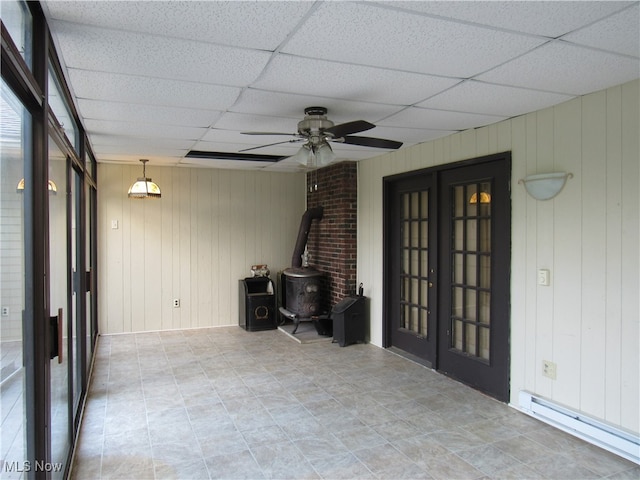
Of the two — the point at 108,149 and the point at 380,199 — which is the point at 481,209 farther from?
the point at 108,149

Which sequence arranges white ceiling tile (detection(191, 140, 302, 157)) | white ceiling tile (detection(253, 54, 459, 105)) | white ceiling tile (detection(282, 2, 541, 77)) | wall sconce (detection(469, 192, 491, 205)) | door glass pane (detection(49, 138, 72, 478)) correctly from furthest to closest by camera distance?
white ceiling tile (detection(191, 140, 302, 157)) < wall sconce (detection(469, 192, 491, 205)) < white ceiling tile (detection(253, 54, 459, 105)) < door glass pane (detection(49, 138, 72, 478)) < white ceiling tile (detection(282, 2, 541, 77))

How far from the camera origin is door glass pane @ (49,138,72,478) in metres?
2.27

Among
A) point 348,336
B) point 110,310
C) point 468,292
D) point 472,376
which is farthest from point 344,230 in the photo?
point 110,310

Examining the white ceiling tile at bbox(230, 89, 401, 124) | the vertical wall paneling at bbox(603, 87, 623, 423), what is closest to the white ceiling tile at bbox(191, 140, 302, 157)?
the white ceiling tile at bbox(230, 89, 401, 124)

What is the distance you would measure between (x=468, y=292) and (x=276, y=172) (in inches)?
148

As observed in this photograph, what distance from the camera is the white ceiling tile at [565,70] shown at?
7.54 ft

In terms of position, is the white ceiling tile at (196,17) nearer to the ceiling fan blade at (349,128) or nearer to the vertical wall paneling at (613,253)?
the ceiling fan blade at (349,128)

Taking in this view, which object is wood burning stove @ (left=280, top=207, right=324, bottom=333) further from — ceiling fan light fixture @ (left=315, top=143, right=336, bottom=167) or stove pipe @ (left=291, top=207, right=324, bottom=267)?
ceiling fan light fixture @ (left=315, top=143, right=336, bottom=167)

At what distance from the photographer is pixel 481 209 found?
400 cm

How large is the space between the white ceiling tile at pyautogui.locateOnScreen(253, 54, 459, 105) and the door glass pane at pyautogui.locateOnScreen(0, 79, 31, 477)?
129 centimetres

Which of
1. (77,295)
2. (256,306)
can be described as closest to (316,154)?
(77,295)

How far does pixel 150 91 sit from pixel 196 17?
1178mm

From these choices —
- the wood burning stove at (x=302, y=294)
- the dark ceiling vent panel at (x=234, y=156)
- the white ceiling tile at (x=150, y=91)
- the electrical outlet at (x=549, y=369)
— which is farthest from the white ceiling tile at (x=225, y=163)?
the electrical outlet at (x=549, y=369)

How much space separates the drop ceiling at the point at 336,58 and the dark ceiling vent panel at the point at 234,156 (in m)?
1.67
